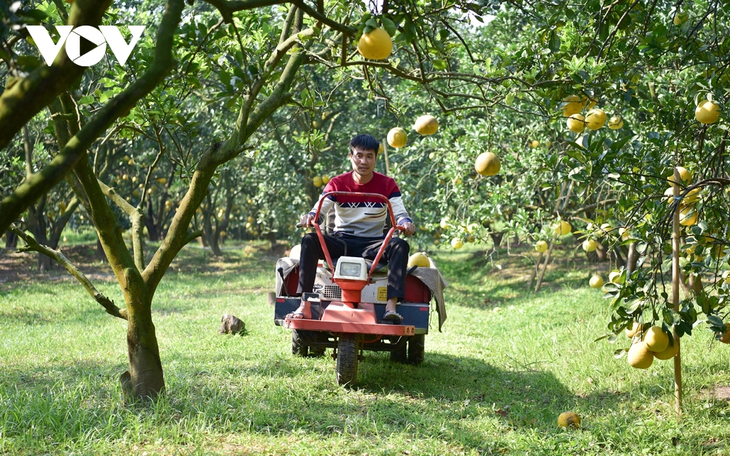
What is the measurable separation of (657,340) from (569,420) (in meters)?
0.99

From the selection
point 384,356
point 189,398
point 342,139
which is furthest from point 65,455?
point 342,139

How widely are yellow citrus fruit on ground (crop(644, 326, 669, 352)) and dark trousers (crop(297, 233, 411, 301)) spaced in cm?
206

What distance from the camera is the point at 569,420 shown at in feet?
13.5

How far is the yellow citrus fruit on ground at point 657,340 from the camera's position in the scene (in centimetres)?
338

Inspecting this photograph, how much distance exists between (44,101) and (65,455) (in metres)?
2.08

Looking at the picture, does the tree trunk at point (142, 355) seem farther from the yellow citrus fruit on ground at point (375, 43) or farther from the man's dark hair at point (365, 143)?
the man's dark hair at point (365, 143)

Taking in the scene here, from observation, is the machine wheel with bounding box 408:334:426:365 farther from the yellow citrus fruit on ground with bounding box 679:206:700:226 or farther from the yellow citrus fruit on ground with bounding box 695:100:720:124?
the yellow citrus fruit on ground with bounding box 695:100:720:124

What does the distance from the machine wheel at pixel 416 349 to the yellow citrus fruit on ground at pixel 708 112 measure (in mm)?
2981

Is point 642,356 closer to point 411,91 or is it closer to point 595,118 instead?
point 595,118

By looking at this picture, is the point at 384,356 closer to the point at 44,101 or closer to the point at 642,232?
the point at 642,232

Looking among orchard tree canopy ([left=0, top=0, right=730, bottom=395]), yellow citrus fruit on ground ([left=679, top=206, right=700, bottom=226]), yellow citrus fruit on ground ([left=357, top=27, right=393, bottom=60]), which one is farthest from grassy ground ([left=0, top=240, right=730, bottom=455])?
yellow citrus fruit on ground ([left=357, top=27, right=393, bottom=60])

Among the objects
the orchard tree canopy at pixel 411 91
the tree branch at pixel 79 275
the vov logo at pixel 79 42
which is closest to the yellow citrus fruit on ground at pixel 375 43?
the orchard tree canopy at pixel 411 91

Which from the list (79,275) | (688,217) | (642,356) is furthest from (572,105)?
(79,275)

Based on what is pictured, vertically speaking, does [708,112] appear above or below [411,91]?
below
